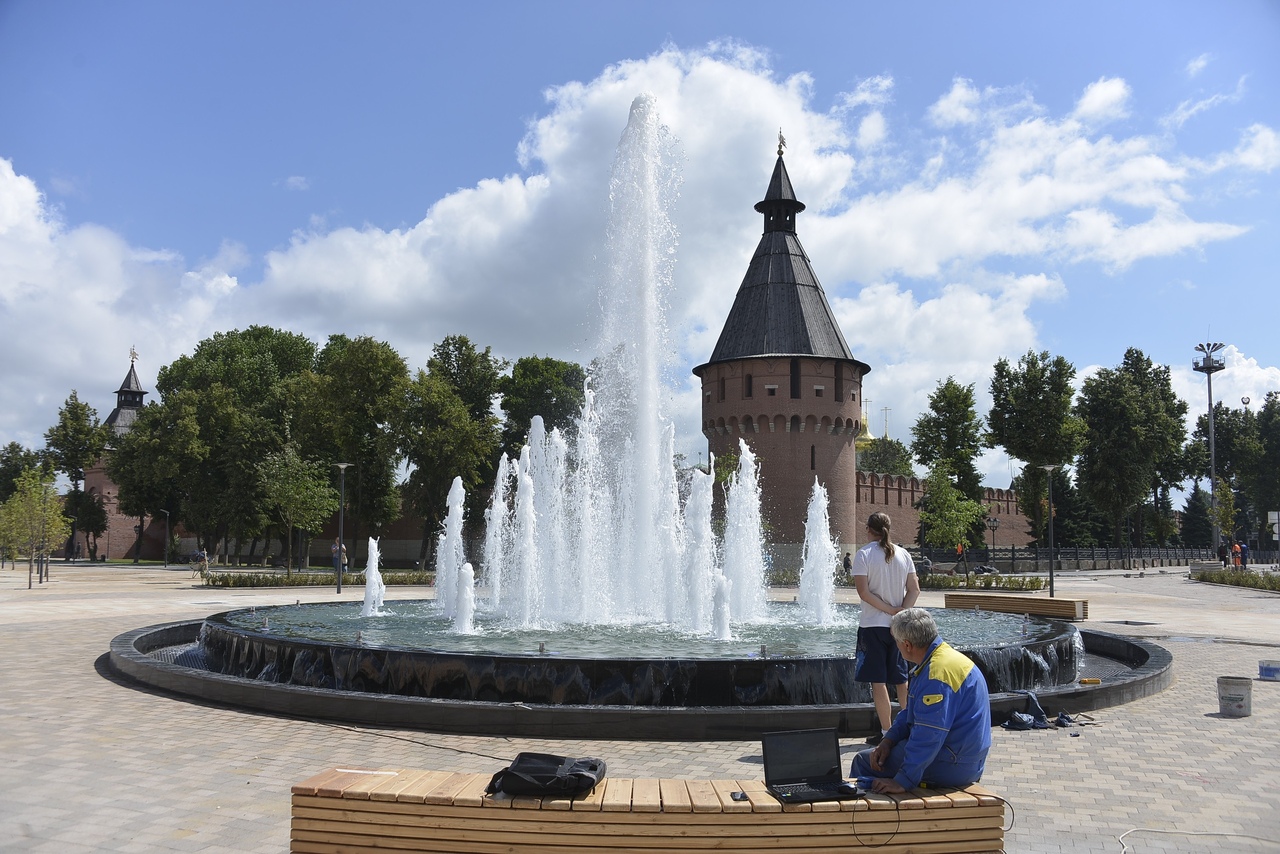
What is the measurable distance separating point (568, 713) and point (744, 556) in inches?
476

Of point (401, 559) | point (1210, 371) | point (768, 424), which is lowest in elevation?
point (401, 559)

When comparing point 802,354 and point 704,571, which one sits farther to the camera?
point 802,354

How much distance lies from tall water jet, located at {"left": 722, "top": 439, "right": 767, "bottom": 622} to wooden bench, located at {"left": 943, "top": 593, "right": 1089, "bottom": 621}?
3.92 m

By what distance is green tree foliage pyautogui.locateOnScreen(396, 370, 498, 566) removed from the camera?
4316 centimetres

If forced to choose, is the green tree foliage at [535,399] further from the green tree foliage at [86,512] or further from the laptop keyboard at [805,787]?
the laptop keyboard at [805,787]

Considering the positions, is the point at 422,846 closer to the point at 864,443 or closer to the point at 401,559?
the point at 401,559

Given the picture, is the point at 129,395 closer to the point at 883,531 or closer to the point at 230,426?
the point at 230,426

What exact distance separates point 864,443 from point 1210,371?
133ft

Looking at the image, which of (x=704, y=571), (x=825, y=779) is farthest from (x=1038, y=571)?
(x=825, y=779)

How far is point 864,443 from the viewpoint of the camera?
89.4 meters

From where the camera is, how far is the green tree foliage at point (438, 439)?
142 ft

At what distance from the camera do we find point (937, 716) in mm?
4309

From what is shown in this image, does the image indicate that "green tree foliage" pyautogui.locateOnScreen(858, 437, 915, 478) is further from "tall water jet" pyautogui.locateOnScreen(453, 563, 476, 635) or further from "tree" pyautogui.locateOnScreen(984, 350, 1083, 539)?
"tall water jet" pyautogui.locateOnScreen(453, 563, 476, 635)

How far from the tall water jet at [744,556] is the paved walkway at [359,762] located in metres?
8.18
